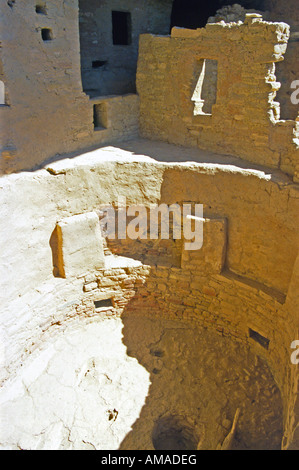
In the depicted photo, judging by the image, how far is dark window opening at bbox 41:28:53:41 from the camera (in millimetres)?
5906

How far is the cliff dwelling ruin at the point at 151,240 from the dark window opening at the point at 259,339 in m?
0.02

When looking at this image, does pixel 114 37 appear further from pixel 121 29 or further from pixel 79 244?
pixel 79 244

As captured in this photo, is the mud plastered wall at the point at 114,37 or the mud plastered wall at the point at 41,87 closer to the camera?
the mud plastered wall at the point at 41,87

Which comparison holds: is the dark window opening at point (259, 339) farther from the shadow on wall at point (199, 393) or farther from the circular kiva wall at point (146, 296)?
the shadow on wall at point (199, 393)

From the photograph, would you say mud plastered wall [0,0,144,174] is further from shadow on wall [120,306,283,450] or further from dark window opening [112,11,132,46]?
shadow on wall [120,306,283,450]

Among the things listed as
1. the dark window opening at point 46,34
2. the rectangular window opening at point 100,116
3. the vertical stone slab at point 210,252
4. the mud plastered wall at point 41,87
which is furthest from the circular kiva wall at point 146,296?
the dark window opening at point 46,34

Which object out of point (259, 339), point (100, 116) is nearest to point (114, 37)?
point (100, 116)

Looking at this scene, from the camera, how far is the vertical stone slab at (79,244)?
6121 millimetres

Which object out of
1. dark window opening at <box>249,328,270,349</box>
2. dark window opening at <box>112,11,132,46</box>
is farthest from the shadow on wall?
dark window opening at <box>112,11,132,46</box>

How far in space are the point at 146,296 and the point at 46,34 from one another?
4.26 m

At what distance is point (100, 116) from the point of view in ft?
23.7

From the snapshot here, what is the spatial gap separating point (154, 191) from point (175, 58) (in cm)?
223

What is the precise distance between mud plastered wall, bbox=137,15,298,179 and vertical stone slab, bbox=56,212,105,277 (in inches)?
86.1

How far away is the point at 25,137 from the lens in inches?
228
